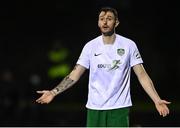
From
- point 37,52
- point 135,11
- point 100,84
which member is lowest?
point 100,84

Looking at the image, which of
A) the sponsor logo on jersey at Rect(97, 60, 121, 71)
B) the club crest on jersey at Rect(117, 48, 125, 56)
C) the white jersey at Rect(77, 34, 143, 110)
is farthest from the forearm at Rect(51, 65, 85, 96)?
the club crest on jersey at Rect(117, 48, 125, 56)

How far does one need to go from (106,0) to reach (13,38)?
3494mm

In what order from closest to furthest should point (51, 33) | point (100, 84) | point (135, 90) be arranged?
point (100, 84) → point (135, 90) → point (51, 33)

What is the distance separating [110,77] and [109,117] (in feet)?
1.33

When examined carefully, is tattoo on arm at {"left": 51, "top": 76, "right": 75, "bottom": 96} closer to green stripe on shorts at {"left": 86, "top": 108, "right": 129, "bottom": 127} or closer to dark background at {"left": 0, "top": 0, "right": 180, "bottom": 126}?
green stripe on shorts at {"left": 86, "top": 108, "right": 129, "bottom": 127}

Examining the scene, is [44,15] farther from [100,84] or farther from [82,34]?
[100,84]

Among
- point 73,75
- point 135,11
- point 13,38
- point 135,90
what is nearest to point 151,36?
point 135,11

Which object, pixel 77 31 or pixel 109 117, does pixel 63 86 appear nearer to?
pixel 109 117

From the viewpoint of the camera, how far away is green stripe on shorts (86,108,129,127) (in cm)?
654

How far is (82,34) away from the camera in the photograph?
2319 cm

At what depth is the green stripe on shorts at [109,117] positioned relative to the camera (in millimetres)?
6543

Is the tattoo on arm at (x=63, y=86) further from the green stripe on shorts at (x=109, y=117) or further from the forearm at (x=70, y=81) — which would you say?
the green stripe on shorts at (x=109, y=117)

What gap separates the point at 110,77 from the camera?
21.3 feet

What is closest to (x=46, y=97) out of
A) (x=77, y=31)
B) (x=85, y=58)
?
(x=85, y=58)
